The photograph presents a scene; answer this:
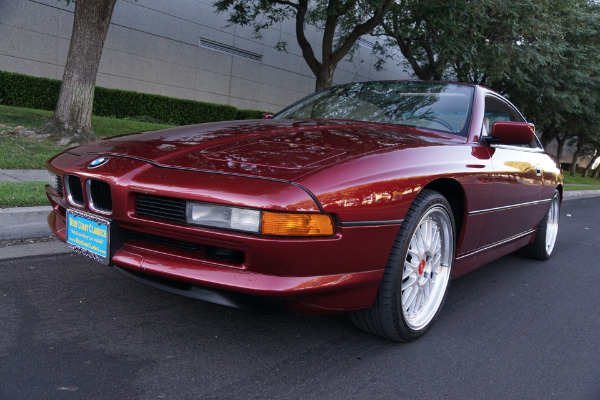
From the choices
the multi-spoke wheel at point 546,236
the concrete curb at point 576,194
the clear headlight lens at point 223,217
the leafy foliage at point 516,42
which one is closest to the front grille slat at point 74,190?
the clear headlight lens at point 223,217

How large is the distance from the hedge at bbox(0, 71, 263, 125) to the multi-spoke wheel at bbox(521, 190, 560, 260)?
1213 cm

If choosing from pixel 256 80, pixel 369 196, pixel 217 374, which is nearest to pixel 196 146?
pixel 369 196

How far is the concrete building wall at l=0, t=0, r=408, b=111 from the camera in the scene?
13219mm

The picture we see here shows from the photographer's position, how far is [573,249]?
6.08m

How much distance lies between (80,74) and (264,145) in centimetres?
699

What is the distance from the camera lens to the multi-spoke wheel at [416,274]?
2.40m

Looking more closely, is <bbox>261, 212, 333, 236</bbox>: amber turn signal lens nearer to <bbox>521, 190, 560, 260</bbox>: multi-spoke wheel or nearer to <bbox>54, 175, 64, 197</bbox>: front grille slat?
<bbox>54, 175, 64, 197</bbox>: front grille slat

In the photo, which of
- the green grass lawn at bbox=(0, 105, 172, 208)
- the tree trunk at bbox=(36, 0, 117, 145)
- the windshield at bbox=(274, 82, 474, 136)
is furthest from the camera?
the tree trunk at bbox=(36, 0, 117, 145)

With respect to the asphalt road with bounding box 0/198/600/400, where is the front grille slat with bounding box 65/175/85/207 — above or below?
above

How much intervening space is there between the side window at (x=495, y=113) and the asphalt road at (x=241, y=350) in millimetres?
1298

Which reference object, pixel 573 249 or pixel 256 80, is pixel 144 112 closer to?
pixel 256 80

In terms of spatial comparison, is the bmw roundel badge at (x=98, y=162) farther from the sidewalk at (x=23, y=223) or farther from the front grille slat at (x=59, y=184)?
the sidewalk at (x=23, y=223)

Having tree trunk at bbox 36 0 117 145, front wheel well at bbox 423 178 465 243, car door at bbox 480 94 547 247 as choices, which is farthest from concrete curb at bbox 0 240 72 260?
tree trunk at bbox 36 0 117 145

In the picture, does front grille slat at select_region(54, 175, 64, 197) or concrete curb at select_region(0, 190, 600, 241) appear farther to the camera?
concrete curb at select_region(0, 190, 600, 241)
